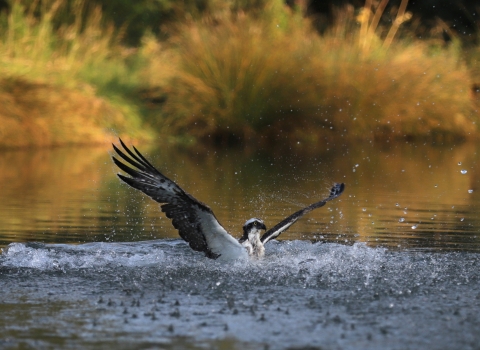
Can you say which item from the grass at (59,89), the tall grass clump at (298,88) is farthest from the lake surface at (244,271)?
the tall grass clump at (298,88)

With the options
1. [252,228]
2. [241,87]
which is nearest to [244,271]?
[252,228]

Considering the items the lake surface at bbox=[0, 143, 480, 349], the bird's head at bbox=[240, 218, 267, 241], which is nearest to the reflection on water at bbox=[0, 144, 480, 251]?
the lake surface at bbox=[0, 143, 480, 349]

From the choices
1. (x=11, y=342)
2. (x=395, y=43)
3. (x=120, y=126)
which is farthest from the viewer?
(x=395, y=43)

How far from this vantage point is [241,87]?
2145cm

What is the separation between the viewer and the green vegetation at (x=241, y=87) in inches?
815

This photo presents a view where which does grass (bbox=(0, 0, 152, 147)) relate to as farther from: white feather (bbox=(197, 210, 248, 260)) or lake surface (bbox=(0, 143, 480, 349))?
white feather (bbox=(197, 210, 248, 260))

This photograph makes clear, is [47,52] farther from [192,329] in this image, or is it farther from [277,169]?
[192,329]

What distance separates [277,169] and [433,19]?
20.6m

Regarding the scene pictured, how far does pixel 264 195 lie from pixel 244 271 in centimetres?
546

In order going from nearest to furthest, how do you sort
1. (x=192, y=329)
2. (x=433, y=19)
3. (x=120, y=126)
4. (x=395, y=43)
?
1. (x=192, y=329)
2. (x=120, y=126)
3. (x=395, y=43)
4. (x=433, y=19)

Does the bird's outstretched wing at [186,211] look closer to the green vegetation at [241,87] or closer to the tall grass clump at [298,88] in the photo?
the green vegetation at [241,87]

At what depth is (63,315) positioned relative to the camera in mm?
5504

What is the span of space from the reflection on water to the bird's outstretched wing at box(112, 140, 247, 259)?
69.4 inches

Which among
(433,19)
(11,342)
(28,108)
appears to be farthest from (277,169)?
(433,19)
